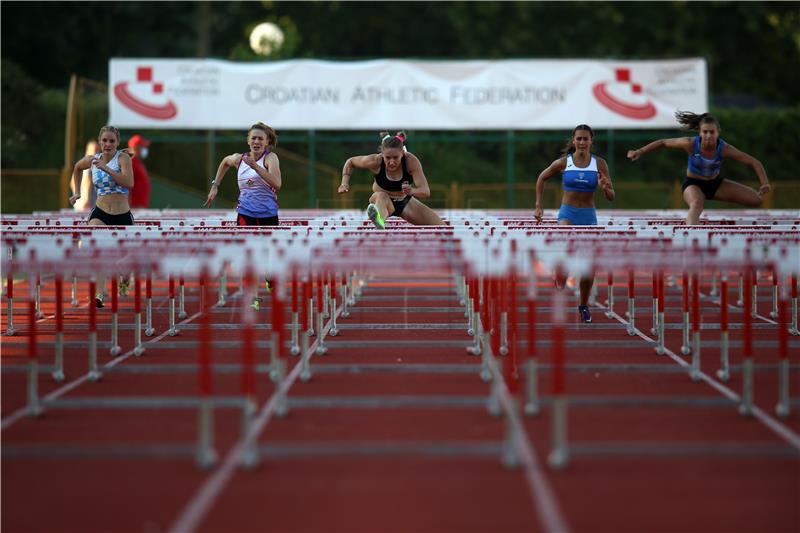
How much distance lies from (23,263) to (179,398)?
5.24 ft

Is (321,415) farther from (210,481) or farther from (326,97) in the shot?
(326,97)

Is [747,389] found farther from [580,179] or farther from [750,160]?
[580,179]

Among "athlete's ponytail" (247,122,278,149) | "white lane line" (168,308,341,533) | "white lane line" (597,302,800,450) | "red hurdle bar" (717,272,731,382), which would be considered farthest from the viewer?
"athlete's ponytail" (247,122,278,149)

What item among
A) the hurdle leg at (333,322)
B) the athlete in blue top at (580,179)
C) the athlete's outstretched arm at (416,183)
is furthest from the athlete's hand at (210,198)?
the athlete in blue top at (580,179)

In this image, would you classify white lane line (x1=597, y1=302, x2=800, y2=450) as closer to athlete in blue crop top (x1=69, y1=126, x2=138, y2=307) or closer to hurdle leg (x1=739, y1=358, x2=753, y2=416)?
hurdle leg (x1=739, y1=358, x2=753, y2=416)

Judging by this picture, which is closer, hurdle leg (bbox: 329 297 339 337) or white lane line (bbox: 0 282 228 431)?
white lane line (bbox: 0 282 228 431)

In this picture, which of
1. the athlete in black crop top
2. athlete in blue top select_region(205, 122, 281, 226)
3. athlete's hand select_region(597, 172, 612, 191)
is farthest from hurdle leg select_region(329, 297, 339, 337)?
athlete's hand select_region(597, 172, 612, 191)

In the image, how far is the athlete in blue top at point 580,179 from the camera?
12.8 meters

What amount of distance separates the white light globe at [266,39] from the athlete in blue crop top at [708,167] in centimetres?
2601

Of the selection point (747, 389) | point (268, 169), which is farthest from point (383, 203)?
point (747, 389)

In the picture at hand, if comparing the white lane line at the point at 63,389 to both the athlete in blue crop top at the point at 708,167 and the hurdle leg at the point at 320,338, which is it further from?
the athlete in blue crop top at the point at 708,167

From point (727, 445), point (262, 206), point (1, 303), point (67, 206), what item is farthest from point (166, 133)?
point (727, 445)

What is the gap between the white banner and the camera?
2841cm

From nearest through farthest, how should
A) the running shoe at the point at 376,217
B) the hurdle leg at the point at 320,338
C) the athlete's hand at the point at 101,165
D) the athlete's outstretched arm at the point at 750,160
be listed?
1. the hurdle leg at the point at 320,338
2. the running shoe at the point at 376,217
3. the athlete's outstretched arm at the point at 750,160
4. the athlete's hand at the point at 101,165
